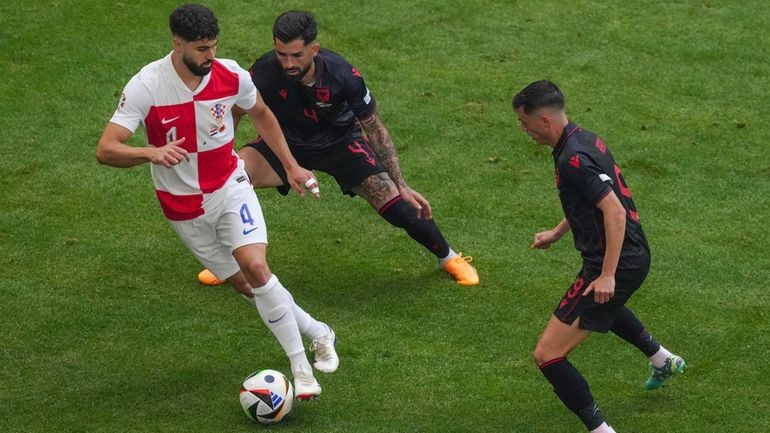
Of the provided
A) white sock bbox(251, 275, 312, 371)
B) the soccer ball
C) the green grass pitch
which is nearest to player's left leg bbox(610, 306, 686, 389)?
the green grass pitch

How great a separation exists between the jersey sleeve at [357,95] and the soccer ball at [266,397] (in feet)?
8.35

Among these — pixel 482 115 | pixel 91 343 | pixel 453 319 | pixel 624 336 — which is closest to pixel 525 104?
pixel 624 336

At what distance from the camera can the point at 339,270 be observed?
34.3 feet

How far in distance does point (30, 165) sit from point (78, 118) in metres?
0.95

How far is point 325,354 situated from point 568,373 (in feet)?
5.98

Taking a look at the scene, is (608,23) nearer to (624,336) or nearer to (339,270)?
(339,270)

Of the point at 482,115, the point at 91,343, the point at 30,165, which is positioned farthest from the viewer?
the point at 482,115

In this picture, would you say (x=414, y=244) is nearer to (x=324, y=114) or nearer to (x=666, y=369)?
(x=324, y=114)

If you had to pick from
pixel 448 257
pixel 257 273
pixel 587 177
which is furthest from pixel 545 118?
pixel 448 257

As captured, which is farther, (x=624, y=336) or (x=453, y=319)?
(x=453, y=319)

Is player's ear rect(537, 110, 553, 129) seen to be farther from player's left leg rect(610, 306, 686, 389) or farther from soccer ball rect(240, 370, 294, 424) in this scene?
soccer ball rect(240, 370, 294, 424)

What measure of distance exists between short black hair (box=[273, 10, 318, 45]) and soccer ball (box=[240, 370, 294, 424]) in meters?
2.46

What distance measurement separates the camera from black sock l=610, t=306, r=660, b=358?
825 cm

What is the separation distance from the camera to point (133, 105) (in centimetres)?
793
